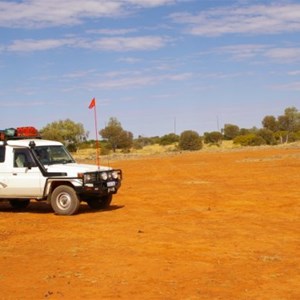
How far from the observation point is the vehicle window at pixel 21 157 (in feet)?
48.8

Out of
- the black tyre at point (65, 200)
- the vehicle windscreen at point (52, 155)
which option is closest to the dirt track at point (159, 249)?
the black tyre at point (65, 200)

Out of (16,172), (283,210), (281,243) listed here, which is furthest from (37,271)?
(283,210)

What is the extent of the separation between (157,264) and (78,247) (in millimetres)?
2050

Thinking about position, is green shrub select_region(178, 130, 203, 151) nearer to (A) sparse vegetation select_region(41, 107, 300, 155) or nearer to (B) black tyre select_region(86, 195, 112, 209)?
(A) sparse vegetation select_region(41, 107, 300, 155)

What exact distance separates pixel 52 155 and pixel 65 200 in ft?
5.06

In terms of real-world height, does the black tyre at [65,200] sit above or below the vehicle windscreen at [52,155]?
below

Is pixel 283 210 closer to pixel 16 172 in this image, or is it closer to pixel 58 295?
pixel 16 172

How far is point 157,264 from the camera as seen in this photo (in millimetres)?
8617

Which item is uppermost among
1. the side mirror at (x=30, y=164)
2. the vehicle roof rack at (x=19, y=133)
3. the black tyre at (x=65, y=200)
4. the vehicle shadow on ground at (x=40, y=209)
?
the vehicle roof rack at (x=19, y=133)

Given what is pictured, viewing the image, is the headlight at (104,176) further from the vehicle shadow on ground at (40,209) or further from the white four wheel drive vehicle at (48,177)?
the vehicle shadow on ground at (40,209)

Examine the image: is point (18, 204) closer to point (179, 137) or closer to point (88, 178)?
point (88, 178)

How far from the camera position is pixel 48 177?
47.5 feet

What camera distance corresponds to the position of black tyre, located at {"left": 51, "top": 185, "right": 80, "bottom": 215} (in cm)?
1431

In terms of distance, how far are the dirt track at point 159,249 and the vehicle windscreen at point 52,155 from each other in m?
1.46
